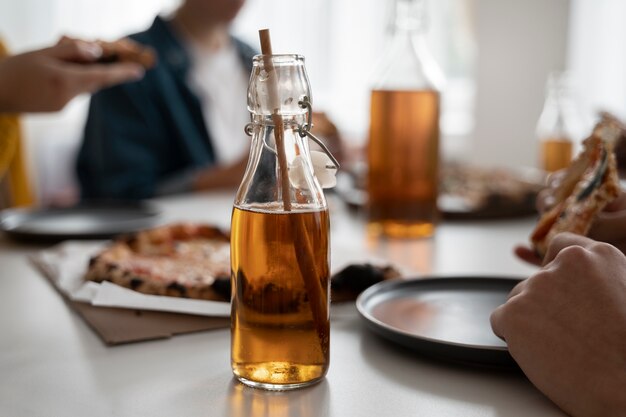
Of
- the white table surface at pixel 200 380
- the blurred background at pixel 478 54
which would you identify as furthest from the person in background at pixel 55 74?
the blurred background at pixel 478 54

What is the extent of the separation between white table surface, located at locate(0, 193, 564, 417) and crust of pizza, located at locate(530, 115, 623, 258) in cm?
20

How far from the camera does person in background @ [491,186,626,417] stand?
565mm

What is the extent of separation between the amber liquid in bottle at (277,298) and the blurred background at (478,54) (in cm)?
328

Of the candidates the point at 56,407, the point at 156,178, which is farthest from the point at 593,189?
the point at 156,178

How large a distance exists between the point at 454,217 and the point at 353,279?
63 centimetres

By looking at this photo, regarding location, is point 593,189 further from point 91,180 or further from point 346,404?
point 91,180

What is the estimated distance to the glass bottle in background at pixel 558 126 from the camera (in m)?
1.84

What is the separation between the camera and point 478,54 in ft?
14.7

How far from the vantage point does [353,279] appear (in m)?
0.92

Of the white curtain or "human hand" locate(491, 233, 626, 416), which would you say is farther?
the white curtain

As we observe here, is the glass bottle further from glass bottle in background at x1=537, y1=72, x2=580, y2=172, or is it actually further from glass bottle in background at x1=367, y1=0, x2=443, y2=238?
glass bottle in background at x1=537, y1=72, x2=580, y2=172

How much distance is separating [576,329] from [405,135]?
2.53 feet

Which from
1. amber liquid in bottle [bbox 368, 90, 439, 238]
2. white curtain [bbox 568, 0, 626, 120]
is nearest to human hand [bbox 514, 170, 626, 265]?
amber liquid in bottle [bbox 368, 90, 439, 238]

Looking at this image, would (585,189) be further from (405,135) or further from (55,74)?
(55,74)
